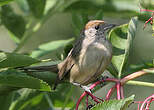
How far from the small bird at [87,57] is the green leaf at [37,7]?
0.52 metres

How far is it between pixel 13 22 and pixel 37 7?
310mm

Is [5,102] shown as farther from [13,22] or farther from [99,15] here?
[99,15]

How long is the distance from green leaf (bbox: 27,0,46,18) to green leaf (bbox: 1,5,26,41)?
0.16 metres

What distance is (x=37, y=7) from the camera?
3.81 meters

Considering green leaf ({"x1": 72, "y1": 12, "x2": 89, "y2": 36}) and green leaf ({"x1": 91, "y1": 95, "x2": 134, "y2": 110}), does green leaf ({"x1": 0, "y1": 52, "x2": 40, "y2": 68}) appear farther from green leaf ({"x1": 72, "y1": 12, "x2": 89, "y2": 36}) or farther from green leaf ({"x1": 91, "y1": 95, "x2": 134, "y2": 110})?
green leaf ({"x1": 72, "y1": 12, "x2": 89, "y2": 36})

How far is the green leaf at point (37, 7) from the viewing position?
147 inches

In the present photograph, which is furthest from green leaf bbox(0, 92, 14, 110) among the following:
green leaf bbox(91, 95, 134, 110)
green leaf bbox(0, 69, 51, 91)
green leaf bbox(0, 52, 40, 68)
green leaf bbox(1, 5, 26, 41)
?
green leaf bbox(91, 95, 134, 110)

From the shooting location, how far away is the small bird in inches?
152

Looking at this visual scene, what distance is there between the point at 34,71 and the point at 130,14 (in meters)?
1.42

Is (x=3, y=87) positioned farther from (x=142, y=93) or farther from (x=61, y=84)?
(x=142, y=93)

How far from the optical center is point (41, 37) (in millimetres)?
7238

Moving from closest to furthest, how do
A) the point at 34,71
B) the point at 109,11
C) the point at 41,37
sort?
the point at 34,71 < the point at 109,11 < the point at 41,37

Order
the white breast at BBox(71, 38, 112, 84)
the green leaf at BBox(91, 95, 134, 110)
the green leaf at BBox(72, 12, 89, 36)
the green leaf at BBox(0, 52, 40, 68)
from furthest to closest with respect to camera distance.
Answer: the white breast at BBox(71, 38, 112, 84) → the green leaf at BBox(72, 12, 89, 36) → the green leaf at BBox(0, 52, 40, 68) → the green leaf at BBox(91, 95, 134, 110)

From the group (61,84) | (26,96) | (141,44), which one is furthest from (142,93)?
(26,96)
